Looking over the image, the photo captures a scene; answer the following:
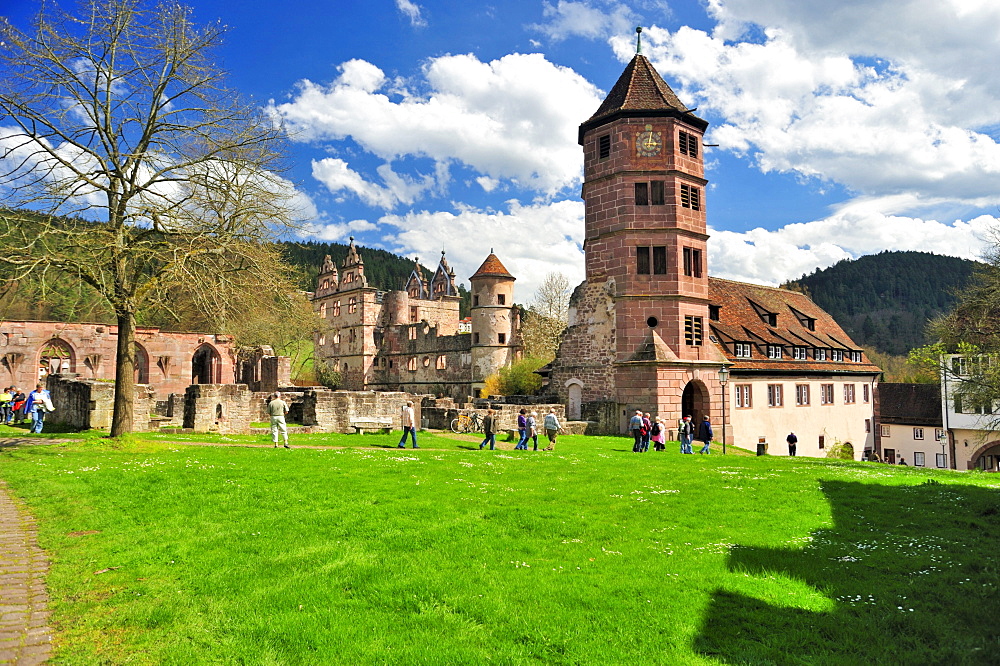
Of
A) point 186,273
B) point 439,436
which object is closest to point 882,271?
point 439,436

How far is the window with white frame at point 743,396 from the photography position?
35531mm

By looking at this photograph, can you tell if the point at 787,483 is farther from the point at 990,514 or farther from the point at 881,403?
the point at 881,403

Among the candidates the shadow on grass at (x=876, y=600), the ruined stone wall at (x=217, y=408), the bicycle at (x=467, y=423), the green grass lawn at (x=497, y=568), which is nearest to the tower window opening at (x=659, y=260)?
the bicycle at (x=467, y=423)

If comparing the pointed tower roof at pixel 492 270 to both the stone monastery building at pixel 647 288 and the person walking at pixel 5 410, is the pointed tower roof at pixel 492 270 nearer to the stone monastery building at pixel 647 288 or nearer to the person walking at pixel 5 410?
the stone monastery building at pixel 647 288

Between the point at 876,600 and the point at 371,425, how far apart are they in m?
22.5

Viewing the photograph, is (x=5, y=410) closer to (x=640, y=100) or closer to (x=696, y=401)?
(x=696, y=401)

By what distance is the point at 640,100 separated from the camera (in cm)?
3397

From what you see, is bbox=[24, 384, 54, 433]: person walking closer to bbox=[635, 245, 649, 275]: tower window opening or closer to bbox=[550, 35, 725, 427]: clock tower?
bbox=[550, 35, 725, 427]: clock tower

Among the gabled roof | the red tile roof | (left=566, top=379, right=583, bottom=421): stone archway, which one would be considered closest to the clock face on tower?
the red tile roof

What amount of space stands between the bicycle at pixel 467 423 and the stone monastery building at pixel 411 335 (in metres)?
27.3

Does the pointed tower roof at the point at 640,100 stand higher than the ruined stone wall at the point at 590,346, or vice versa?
the pointed tower roof at the point at 640,100

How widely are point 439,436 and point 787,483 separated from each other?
46.5ft

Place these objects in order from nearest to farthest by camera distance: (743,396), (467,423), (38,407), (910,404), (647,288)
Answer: (38,407), (467,423), (647,288), (743,396), (910,404)

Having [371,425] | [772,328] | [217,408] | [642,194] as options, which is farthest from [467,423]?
[772,328]
